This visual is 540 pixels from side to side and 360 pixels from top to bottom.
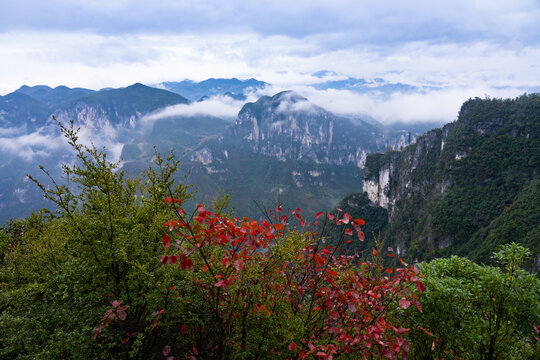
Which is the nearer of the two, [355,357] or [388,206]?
[355,357]

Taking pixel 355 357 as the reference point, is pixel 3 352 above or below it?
below

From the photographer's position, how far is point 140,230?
17.9 ft

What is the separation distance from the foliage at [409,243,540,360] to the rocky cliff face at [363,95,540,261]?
51.7 m

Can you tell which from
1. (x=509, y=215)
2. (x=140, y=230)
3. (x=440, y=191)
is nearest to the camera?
(x=140, y=230)

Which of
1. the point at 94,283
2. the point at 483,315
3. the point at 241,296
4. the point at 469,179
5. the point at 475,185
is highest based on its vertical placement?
the point at 241,296

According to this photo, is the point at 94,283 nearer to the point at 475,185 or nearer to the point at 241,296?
the point at 241,296

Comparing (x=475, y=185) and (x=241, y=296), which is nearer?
(x=241, y=296)

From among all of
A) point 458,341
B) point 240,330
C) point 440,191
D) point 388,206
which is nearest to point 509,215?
point 440,191

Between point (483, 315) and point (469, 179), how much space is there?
283ft

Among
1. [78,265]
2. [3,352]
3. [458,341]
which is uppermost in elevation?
[78,265]

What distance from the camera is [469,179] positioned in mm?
74875

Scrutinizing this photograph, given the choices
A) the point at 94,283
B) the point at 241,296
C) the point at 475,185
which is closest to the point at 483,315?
the point at 241,296

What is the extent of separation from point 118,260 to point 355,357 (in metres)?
4.42

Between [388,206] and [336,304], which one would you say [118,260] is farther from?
[388,206]
